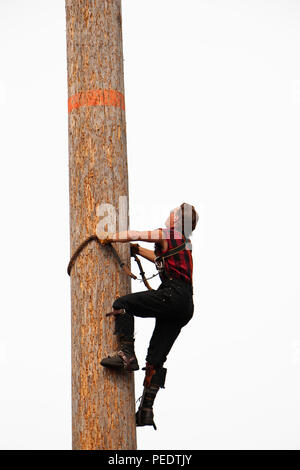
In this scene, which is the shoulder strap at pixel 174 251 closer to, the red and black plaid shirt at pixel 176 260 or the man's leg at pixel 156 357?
the red and black plaid shirt at pixel 176 260

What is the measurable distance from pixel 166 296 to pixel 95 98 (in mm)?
1585

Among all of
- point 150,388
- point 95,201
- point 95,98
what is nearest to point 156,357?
point 150,388

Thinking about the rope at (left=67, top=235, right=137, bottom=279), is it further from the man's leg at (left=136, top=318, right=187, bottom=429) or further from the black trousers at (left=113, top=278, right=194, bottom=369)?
the man's leg at (left=136, top=318, right=187, bottom=429)

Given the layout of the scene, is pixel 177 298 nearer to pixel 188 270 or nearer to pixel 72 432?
pixel 188 270

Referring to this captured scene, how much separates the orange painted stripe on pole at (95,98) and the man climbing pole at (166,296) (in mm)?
973

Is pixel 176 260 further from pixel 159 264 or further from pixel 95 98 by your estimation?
pixel 95 98

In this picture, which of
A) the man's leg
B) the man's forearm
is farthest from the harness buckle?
the man's leg

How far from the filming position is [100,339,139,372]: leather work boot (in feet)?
19.2

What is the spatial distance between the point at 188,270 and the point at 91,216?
0.90 metres

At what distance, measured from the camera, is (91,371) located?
5895 millimetres

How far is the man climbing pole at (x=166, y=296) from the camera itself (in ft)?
20.2

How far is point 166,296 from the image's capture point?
6.21m

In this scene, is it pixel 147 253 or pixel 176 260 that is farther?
pixel 147 253

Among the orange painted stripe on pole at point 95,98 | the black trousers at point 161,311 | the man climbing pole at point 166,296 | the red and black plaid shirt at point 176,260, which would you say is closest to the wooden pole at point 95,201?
the orange painted stripe on pole at point 95,98
